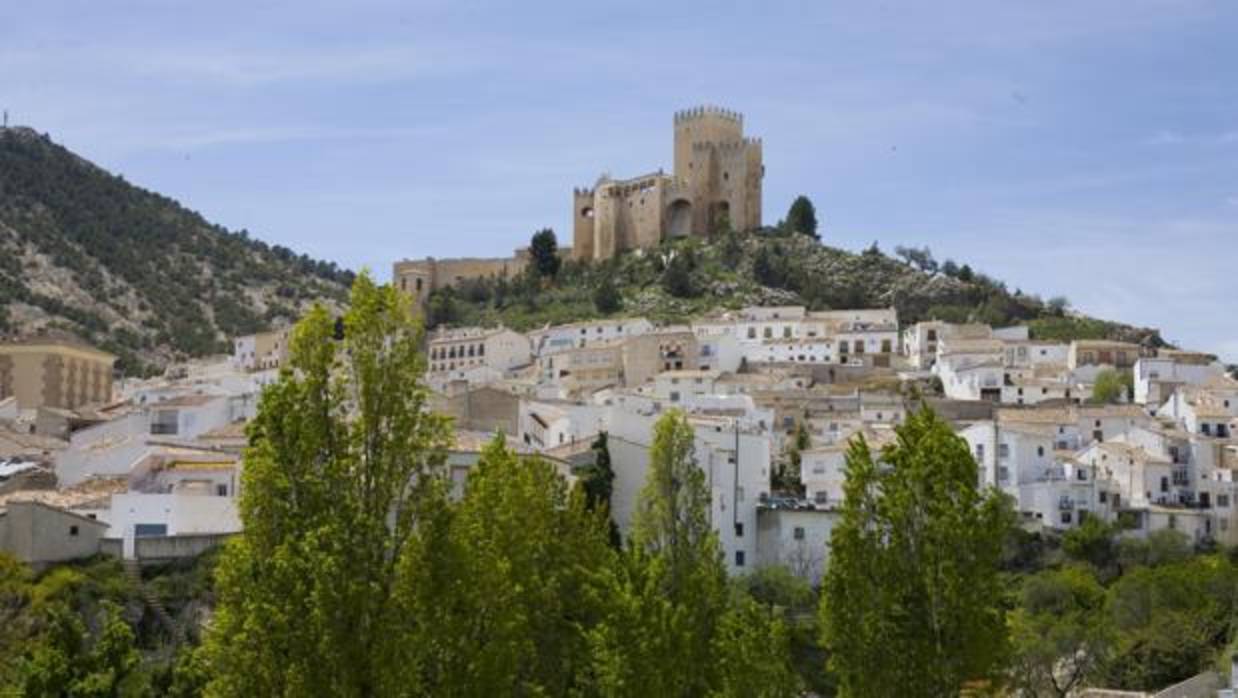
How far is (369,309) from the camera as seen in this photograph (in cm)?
1881

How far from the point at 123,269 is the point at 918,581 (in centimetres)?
10323

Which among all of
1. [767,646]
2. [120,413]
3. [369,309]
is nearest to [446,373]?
[120,413]

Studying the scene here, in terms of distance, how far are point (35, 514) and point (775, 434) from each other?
29.2 meters

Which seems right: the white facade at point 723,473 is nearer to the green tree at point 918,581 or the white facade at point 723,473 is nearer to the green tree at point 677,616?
the green tree at point 677,616

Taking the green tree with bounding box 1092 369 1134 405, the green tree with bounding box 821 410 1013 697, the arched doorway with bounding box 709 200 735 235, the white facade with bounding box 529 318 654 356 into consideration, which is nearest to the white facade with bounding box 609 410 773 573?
the green tree with bounding box 821 410 1013 697

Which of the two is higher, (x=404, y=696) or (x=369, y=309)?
(x=369, y=309)

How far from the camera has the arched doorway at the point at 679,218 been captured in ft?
336

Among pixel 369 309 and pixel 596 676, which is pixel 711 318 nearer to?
pixel 596 676

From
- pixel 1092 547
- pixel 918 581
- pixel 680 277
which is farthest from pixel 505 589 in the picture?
pixel 680 277

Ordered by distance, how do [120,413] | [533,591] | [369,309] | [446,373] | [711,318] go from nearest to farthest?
[369,309] → [533,591] → [120,413] → [446,373] → [711,318]

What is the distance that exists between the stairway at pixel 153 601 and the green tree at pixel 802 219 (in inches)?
2581

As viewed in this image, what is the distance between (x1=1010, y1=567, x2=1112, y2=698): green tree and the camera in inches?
1641

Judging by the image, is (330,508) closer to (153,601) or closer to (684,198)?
(153,601)

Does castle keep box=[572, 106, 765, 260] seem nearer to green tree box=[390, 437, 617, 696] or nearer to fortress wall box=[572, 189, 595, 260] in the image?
fortress wall box=[572, 189, 595, 260]
